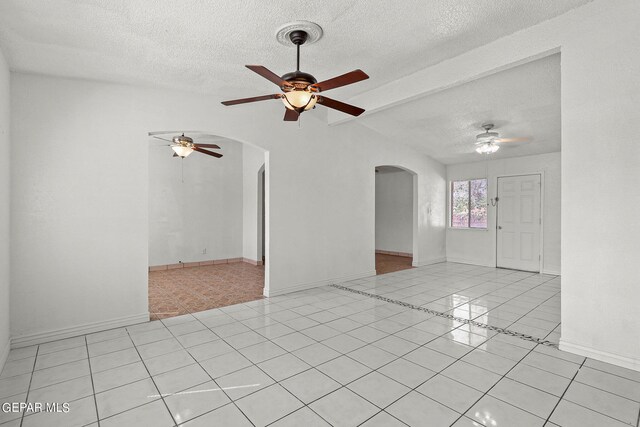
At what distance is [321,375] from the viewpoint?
2645mm

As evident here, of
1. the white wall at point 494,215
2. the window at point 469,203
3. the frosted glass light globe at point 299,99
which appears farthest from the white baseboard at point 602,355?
the window at point 469,203

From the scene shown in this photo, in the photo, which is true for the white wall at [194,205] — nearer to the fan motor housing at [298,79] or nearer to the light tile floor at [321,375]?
the light tile floor at [321,375]

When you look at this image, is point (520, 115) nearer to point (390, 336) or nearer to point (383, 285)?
point (383, 285)

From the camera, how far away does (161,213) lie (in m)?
7.20

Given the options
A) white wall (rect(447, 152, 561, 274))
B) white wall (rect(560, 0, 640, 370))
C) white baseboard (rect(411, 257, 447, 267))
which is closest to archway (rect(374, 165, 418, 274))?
white baseboard (rect(411, 257, 447, 267))

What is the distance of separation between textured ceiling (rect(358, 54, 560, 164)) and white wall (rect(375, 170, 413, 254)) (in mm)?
2283

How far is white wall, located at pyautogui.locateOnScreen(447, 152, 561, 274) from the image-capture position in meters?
6.65

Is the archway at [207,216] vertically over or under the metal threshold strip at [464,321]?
over

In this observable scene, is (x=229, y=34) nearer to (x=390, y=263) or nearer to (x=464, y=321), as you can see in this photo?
(x=464, y=321)

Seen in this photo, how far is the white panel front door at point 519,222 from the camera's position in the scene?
6930 millimetres

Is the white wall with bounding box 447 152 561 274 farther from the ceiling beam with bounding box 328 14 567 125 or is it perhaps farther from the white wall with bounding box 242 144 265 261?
the white wall with bounding box 242 144 265 261

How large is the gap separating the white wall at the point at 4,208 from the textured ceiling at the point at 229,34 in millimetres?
329

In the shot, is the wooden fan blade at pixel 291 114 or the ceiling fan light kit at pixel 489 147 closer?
the wooden fan blade at pixel 291 114

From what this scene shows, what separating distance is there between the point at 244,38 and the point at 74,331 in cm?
362
